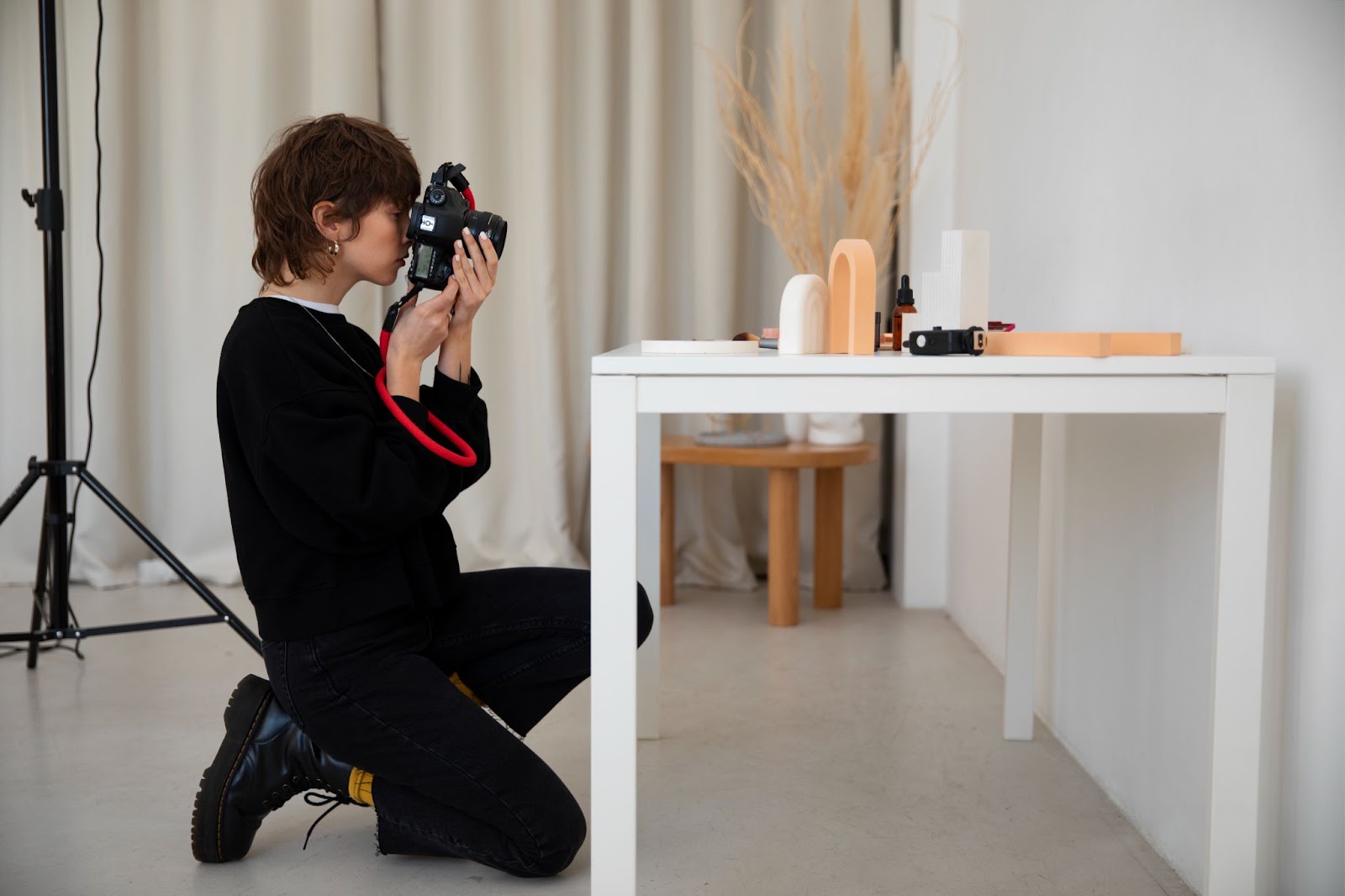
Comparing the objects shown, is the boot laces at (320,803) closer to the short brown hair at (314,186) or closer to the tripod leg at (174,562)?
the tripod leg at (174,562)

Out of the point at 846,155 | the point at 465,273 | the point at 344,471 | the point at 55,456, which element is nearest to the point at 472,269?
the point at 465,273

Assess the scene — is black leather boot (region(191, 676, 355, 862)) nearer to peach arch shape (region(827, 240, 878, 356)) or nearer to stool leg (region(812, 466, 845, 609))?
peach arch shape (region(827, 240, 878, 356))

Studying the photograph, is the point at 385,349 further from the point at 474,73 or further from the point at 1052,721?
the point at 474,73

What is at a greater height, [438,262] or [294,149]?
[294,149]

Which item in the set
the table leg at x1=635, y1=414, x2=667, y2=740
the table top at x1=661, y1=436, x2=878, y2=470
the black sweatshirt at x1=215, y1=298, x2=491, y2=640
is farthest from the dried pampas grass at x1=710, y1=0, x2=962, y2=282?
the black sweatshirt at x1=215, y1=298, x2=491, y2=640

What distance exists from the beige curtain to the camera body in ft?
6.07

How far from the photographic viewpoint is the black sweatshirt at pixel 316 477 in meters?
1.27

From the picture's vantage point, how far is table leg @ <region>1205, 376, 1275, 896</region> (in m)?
1.13

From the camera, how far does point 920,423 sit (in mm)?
2941

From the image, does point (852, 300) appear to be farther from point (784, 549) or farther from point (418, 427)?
point (784, 549)

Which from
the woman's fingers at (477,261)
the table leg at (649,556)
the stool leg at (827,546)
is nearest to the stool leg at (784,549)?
the stool leg at (827,546)

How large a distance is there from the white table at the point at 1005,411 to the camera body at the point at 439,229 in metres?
0.29

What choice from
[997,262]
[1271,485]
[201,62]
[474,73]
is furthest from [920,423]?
[201,62]

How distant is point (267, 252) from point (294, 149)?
0.12m
